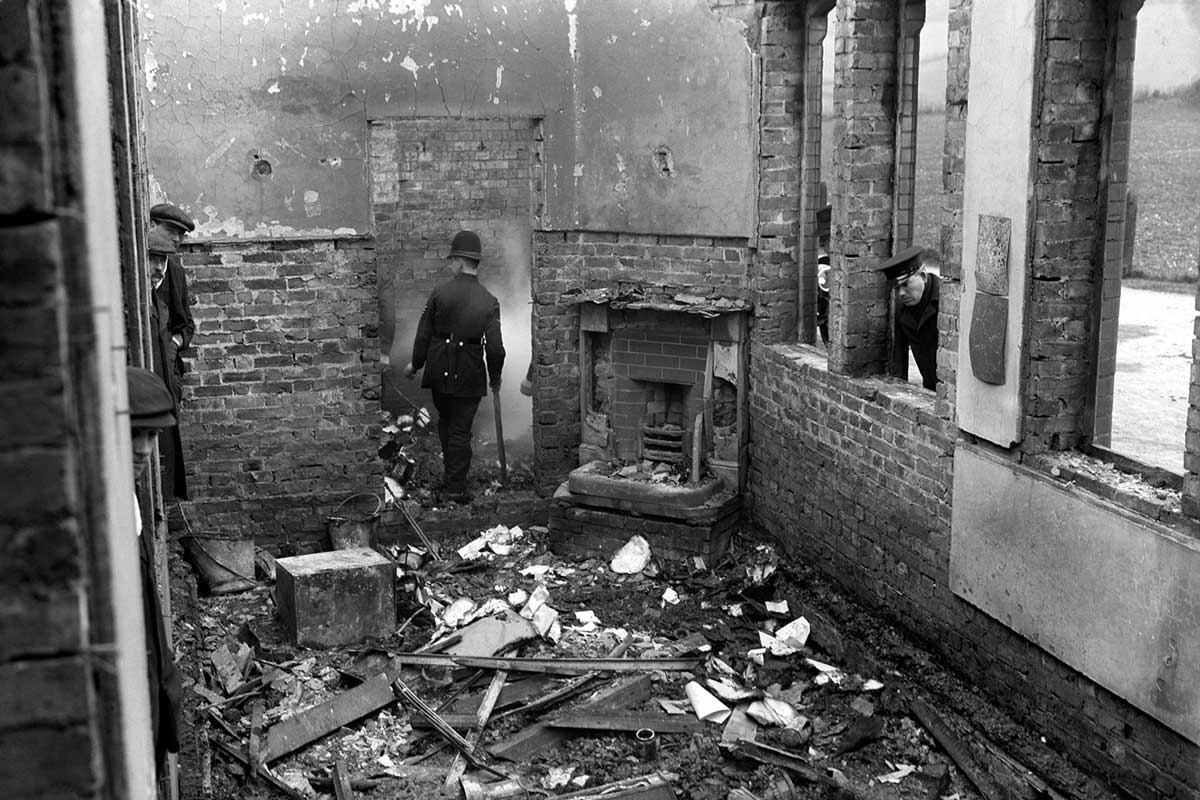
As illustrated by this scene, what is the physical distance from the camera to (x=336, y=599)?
8.28m

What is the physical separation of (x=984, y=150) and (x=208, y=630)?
214 inches

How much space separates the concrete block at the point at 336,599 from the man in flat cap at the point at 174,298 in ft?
3.32

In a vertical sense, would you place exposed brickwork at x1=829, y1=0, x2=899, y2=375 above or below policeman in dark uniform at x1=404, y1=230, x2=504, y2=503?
above

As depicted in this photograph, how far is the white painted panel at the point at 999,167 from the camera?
21.0 feet

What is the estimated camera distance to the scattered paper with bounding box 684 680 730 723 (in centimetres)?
736

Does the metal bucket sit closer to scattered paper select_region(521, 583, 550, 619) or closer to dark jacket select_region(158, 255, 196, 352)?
scattered paper select_region(521, 583, 550, 619)

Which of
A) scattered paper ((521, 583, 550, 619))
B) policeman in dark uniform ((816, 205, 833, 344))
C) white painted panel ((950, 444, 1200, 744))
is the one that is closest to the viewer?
white painted panel ((950, 444, 1200, 744))

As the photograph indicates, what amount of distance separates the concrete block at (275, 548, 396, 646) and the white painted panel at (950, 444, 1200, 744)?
346 cm

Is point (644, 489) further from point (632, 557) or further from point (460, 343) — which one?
point (460, 343)

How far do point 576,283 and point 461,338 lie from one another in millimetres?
1001

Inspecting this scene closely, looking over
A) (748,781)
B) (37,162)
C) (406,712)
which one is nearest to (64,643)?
(37,162)

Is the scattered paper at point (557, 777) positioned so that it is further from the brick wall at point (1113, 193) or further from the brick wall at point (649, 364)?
the brick wall at point (649, 364)

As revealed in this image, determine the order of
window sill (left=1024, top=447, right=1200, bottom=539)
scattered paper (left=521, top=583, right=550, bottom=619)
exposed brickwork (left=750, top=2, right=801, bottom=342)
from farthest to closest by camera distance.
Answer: exposed brickwork (left=750, top=2, right=801, bottom=342) < scattered paper (left=521, top=583, right=550, bottom=619) < window sill (left=1024, top=447, right=1200, bottom=539)

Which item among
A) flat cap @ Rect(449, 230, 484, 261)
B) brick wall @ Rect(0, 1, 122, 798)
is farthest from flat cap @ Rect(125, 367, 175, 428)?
flat cap @ Rect(449, 230, 484, 261)
